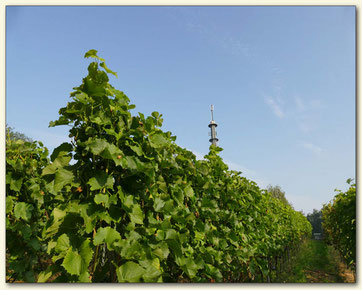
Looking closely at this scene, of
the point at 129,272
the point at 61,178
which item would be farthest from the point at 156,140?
the point at 129,272

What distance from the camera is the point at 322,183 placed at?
2992 millimetres

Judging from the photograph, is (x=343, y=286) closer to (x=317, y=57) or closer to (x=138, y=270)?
(x=138, y=270)

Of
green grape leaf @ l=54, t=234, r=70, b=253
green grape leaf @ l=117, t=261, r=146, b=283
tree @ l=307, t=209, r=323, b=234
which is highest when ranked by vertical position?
green grape leaf @ l=54, t=234, r=70, b=253

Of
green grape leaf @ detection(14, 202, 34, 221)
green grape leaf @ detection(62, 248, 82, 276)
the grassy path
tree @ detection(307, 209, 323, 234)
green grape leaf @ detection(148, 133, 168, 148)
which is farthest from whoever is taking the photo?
tree @ detection(307, 209, 323, 234)

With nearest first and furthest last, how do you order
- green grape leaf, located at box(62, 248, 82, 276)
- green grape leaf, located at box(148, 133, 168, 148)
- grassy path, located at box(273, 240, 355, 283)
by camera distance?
green grape leaf, located at box(62, 248, 82, 276), green grape leaf, located at box(148, 133, 168, 148), grassy path, located at box(273, 240, 355, 283)

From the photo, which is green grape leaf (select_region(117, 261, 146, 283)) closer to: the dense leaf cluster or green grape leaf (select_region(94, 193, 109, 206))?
green grape leaf (select_region(94, 193, 109, 206))

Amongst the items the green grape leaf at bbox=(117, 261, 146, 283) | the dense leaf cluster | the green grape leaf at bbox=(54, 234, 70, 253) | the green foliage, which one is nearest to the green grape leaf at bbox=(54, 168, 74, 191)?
the green grape leaf at bbox=(54, 234, 70, 253)

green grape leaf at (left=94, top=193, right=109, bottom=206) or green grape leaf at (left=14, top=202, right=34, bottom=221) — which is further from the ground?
green grape leaf at (left=94, top=193, right=109, bottom=206)

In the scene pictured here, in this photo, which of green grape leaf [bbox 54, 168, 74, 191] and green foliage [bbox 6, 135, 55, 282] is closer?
green grape leaf [bbox 54, 168, 74, 191]

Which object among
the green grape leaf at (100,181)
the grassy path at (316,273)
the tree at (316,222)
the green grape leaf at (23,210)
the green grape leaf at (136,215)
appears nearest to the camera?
the green grape leaf at (100,181)

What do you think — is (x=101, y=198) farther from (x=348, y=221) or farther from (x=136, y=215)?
(x=348, y=221)

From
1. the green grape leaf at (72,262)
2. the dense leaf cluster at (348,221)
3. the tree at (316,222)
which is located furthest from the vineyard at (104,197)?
the tree at (316,222)

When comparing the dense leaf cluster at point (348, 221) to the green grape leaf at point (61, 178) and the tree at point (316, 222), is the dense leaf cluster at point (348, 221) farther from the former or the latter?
the tree at point (316, 222)

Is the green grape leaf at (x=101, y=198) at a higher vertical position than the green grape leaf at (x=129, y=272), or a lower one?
higher
